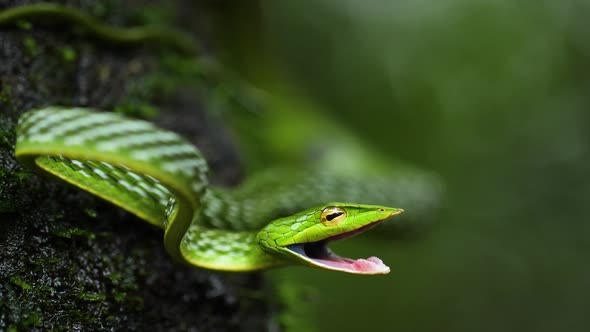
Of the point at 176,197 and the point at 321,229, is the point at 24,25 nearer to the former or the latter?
the point at 176,197

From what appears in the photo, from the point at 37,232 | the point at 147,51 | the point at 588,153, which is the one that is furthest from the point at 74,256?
the point at 588,153

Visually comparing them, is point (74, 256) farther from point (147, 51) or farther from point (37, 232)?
point (147, 51)

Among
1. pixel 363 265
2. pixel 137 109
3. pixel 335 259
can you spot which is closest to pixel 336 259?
pixel 335 259

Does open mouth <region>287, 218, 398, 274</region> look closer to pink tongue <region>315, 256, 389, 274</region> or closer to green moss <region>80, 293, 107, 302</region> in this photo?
pink tongue <region>315, 256, 389, 274</region>

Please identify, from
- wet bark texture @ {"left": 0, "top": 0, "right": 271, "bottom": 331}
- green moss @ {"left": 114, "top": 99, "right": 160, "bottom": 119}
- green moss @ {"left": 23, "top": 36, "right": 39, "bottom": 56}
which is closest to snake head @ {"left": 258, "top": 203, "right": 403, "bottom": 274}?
wet bark texture @ {"left": 0, "top": 0, "right": 271, "bottom": 331}

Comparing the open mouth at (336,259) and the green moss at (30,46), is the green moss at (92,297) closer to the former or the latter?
the open mouth at (336,259)

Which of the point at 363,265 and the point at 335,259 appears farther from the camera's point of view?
the point at 335,259

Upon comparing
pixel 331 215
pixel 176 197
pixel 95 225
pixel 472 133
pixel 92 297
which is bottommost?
pixel 92 297
